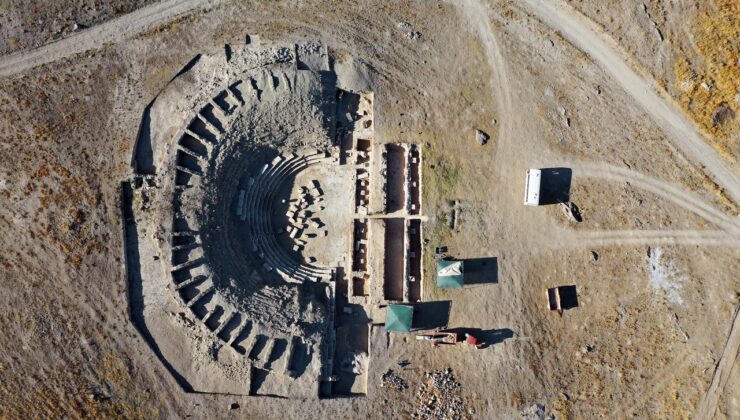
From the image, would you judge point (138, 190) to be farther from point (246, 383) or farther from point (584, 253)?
point (584, 253)

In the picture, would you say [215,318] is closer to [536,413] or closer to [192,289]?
[192,289]

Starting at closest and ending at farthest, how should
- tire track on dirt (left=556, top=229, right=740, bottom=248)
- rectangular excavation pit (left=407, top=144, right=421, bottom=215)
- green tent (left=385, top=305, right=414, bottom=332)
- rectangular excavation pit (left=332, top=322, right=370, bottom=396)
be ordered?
green tent (left=385, top=305, right=414, bottom=332) → tire track on dirt (left=556, top=229, right=740, bottom=248) → rectangular excavation pit (left=332, top=322, right=370, bottom=396) → rectangular excavation pit (left=407, top=144, right=421, bottom=215)

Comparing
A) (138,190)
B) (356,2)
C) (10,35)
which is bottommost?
(138,190)

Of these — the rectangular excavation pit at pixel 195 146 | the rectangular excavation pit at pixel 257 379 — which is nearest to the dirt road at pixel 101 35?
the rectangular excavation pit at pixel 195 146

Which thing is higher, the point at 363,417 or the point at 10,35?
the point at 10,35

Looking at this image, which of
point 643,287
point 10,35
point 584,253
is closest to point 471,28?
point 584,253

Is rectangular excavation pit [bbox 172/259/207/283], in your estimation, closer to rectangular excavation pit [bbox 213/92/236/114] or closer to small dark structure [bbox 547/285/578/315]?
rectangular excavation pit [bbox 213/92/236/114]

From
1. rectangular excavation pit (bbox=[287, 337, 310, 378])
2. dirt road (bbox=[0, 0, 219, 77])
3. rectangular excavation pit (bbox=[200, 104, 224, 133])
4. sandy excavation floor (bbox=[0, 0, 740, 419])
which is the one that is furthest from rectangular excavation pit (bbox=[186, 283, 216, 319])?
dirt road (bbox=[0, 0, 219, 77])

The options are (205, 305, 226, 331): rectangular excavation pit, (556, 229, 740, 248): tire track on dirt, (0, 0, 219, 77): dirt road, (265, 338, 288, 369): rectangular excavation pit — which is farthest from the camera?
(556, 229, 740, 248): tire track on dirt
